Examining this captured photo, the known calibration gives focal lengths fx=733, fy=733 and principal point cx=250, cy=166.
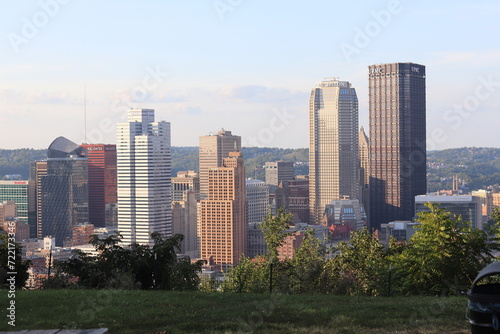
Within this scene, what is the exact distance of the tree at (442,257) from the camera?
711 inches

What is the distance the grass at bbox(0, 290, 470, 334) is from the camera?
11.9 m

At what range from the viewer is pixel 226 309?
13555 mm

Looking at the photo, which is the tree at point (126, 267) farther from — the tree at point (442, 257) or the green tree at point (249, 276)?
the tree at point (442, 257)

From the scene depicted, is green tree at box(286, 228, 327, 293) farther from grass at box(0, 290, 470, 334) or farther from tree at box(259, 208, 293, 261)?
grass at box(0, 290, 470, 334)

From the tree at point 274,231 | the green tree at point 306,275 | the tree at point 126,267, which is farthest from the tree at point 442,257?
the tree at point 274,231

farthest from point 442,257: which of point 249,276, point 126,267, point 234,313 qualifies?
point 249,276

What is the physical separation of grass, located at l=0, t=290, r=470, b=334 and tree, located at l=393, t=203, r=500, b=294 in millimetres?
2810

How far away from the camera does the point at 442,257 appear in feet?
59.5

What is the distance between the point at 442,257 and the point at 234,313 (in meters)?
7.13

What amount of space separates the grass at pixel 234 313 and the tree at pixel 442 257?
9.22 feet

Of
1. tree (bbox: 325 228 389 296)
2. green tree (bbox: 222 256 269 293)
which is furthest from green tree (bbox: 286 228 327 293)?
green tree (bbox: 222 256 269 293)

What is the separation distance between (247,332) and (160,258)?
35.5ft

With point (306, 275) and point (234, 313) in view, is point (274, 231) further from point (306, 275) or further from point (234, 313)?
point (234, 313)

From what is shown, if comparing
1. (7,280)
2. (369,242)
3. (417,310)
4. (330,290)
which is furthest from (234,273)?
(417,310)
